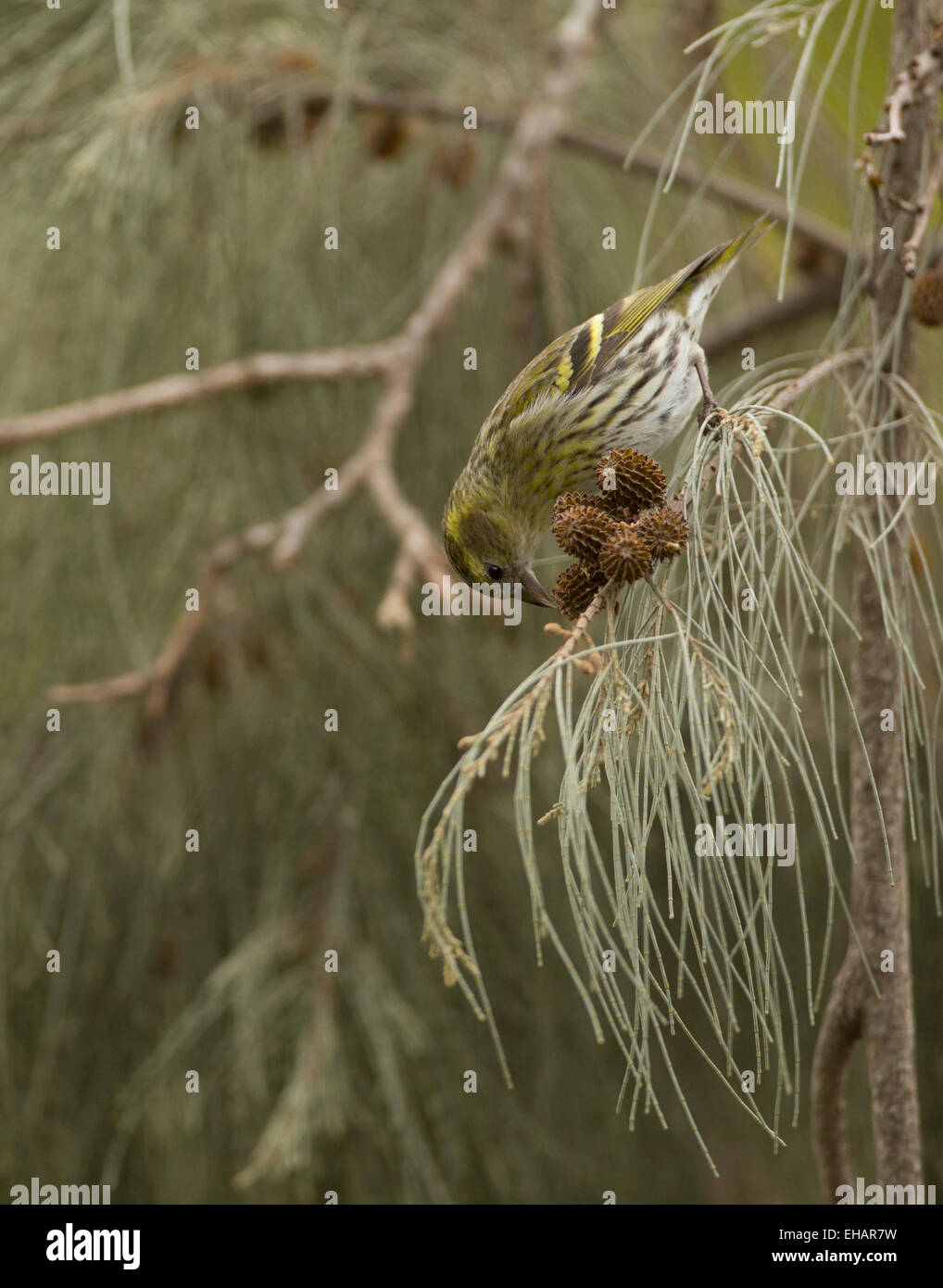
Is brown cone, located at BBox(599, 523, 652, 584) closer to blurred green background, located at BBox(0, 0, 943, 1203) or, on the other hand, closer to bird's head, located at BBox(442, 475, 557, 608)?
bird's head, located at BBox(442, 475, 557, 608)

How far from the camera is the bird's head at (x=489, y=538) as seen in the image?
1466 mm

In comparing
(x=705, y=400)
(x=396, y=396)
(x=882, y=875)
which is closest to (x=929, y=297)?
(x=705, y=400)

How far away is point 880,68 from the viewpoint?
1996 mm

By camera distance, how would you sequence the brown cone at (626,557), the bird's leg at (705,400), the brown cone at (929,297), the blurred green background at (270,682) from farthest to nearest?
the blurred green background at (270,682), the brown cone at (929,297), the bird's leg at (705,400), the brown cone at (626,557)

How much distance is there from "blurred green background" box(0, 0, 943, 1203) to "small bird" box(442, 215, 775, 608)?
48 cm

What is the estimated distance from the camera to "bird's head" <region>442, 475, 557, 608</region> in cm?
147

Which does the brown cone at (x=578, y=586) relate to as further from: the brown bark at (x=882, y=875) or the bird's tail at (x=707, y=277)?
the bird's tail at (x=707, y=277)

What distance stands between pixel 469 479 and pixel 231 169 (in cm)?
81

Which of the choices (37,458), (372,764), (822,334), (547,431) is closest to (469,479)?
(547,431)

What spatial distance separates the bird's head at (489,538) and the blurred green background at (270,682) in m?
0.59

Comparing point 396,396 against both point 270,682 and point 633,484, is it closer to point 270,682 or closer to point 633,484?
point 270,682

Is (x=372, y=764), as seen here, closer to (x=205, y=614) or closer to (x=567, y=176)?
(x=205, y=614)

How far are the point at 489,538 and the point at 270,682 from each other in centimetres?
76

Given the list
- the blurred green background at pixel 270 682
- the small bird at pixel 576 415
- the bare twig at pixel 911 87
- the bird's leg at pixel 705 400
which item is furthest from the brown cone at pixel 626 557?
the blurred green background at pixel 270 682
